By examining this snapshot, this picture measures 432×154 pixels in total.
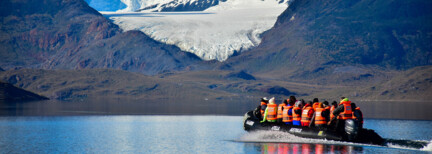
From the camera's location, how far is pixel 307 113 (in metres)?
65.1

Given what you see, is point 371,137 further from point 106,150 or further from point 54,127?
point 54,127

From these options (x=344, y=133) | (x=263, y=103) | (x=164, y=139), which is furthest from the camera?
(x=164, y=139)

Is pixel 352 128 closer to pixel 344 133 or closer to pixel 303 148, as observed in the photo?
pixel 344 133

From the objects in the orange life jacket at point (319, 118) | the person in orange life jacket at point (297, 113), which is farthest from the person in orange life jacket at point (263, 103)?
the orange life jacket at point (319, 118)

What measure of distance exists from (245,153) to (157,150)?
30.2ft

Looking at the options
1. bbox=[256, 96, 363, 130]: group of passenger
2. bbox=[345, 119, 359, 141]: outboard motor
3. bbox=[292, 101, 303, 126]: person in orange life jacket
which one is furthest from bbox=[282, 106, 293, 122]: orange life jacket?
bbox=[345, 119, 359, 141]: outboard motor

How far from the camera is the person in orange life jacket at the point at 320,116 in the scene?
6300cm

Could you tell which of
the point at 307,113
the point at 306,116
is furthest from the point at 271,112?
the point at 307,113

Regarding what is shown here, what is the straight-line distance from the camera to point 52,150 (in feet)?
219

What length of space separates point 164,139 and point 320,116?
70.8ft

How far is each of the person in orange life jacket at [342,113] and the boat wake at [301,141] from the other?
5.26ft

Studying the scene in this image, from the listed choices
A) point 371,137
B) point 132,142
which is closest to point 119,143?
point 132,142

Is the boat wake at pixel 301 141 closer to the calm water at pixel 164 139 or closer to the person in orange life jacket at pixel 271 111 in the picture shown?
the calm water at pixel 164 139

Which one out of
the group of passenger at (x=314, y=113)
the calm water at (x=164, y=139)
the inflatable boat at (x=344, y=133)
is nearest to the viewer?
the inflatable boat at (x=344, y=133)
